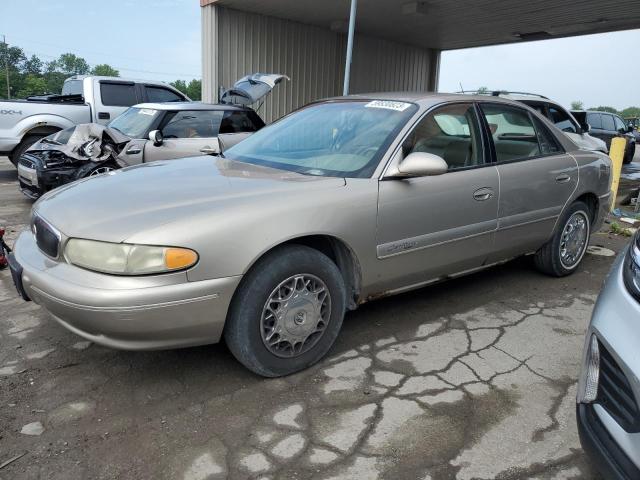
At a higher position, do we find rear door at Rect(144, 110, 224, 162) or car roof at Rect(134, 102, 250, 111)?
car roof at Rect(134, 102, 250, 111)

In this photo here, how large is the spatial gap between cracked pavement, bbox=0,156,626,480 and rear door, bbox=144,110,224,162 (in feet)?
11.4

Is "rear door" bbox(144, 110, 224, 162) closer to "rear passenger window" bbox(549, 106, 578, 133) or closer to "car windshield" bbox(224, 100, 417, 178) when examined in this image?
"car windshield" bbox(224, 100, 417, 178)

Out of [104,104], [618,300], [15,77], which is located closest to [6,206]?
[104,104]

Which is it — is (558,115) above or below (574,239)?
above

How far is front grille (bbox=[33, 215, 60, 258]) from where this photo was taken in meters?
2.56

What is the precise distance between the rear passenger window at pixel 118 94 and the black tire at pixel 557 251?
8.04m

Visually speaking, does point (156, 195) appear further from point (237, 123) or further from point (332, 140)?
point (237, 123)

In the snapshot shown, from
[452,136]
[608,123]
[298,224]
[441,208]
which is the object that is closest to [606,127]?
[608,123]

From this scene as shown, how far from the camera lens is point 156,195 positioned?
2684mm

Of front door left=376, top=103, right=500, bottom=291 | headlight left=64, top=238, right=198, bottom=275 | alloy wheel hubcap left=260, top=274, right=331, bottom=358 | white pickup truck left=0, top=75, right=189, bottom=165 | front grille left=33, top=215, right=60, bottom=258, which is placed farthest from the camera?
white pickup truck left=0, top=75, right=189, bottom=165

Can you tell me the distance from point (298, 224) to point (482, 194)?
4.96ft

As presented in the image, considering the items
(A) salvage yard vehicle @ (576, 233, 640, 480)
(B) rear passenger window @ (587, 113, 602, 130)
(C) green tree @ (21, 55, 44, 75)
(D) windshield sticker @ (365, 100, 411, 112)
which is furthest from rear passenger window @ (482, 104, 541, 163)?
(C) green tree @ (21, 55, 44, 75)

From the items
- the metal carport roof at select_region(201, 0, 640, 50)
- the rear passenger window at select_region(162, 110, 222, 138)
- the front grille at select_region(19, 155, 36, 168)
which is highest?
the metal carport roof at select_region(201, 0, 640, 50)

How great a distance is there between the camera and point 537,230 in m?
4.09
